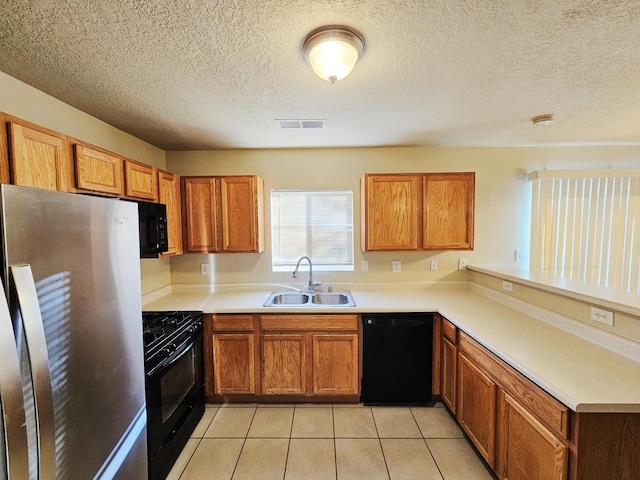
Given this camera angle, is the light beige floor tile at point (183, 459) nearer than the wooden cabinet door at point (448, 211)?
Yes

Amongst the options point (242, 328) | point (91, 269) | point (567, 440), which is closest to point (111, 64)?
point (91, 269)

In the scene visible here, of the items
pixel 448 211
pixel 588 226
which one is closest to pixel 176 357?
pixel 448 211

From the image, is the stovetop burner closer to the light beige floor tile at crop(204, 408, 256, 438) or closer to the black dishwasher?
the light beige floor tile at crop(204, 408, 256, 438)

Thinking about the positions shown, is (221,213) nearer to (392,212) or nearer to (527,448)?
(392,212)

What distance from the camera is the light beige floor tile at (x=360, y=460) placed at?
5.69 feet

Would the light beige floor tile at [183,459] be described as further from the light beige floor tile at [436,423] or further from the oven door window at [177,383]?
the light beige floor tile at [436,423]

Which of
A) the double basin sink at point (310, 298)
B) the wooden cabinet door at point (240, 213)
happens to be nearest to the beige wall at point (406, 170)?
the double basin sink at point (310, 298)

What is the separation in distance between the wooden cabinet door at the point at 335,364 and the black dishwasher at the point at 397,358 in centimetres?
9

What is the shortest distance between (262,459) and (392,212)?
7.15 feet

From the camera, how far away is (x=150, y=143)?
2.64 metres

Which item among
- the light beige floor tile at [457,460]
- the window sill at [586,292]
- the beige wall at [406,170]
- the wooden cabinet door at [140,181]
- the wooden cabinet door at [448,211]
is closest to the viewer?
the window sill at [586,292]

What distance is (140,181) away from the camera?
2021mm

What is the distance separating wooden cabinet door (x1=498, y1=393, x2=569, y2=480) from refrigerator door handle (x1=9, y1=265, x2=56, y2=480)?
1826 mm

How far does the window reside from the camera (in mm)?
2955
